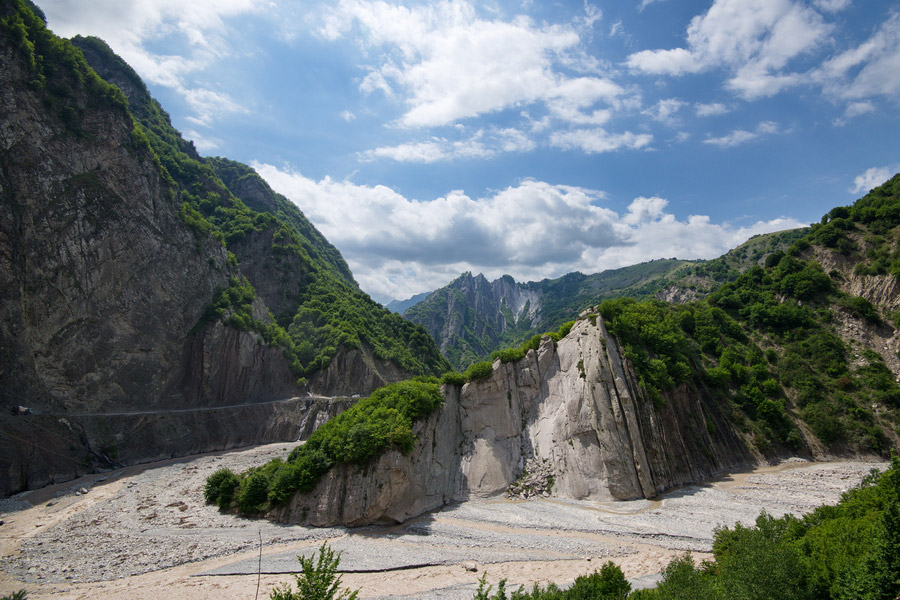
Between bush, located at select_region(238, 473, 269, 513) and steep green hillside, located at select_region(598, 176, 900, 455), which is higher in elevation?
steep green hillside, located at select_region(598, 176, 900, 455)

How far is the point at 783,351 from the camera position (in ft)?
159

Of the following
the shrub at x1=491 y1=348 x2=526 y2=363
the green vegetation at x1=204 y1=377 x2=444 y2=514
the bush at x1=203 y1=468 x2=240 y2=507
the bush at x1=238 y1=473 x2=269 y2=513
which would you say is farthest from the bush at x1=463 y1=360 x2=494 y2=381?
the bush at x1=203 y1=468 x2=240 y2=507

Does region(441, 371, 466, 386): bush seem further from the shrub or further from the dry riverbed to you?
the dry riverbed

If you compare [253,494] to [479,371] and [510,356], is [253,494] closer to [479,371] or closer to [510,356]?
[479,371]

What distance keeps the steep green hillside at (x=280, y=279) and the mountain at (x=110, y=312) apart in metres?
0.69

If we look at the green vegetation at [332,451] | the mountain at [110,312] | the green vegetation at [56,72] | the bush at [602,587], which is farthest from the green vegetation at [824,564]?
the green vegetation at [56,72]

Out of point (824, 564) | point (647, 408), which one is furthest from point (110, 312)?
point (824, 564)

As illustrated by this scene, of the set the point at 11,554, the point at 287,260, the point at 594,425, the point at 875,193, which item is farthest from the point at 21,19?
the point at 875,193

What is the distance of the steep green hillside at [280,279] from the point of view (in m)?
82.2

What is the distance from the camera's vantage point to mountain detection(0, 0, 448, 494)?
44.8 meters

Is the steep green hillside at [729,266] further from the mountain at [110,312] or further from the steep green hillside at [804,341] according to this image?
the mountain at [110,312]

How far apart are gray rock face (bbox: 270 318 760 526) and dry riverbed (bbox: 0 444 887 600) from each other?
1.45m

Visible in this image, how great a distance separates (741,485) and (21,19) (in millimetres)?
96989

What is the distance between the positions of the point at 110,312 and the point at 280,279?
38.6 m
